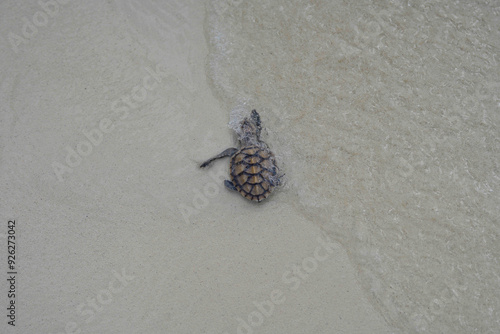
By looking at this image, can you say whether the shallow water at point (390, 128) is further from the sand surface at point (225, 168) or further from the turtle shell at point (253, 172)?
the turtle shell at point (253, 172)

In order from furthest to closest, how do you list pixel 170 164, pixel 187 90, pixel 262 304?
1. pixel 187 90
2. pixel 170 164
3. pixel 262 304

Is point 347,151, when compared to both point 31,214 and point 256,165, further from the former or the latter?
point 31,214

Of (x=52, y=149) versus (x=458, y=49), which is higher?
(x=52, y=149)

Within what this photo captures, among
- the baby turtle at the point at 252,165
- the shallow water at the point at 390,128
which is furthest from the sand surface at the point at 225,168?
→ the baby turtle at the point at 252,165

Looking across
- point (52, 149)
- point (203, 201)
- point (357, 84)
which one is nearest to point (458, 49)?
point (357, 84)

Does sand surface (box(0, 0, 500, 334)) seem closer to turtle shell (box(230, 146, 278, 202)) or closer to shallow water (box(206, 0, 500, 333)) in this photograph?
Answer: shallow water (box(206, 0, 500, 333))

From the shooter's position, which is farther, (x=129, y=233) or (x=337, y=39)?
(x=337, y=39)
